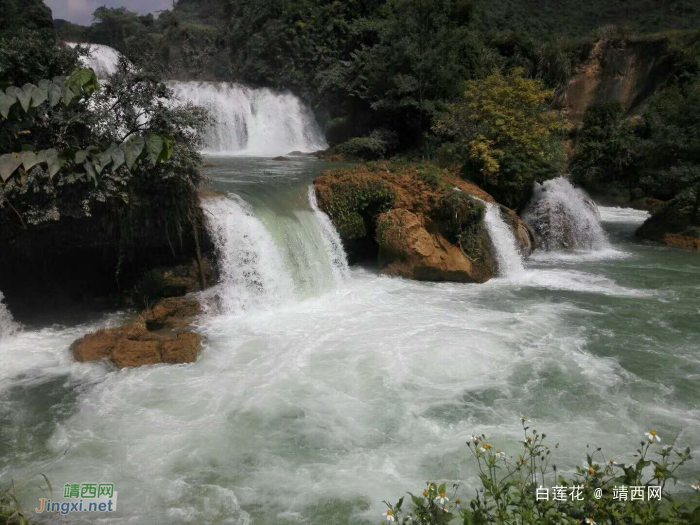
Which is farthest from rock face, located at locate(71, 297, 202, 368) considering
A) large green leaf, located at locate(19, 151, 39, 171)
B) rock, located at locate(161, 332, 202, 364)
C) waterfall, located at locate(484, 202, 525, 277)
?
waterfall, located at locate(484, 202, 525, 277)

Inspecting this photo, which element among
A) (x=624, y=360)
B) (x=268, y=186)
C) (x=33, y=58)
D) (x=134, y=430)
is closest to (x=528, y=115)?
(x=268, y=186)

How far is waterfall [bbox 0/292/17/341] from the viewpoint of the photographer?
838 centimetres

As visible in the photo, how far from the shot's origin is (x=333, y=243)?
12000 millimetres

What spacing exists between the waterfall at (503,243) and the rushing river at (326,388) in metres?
0.90

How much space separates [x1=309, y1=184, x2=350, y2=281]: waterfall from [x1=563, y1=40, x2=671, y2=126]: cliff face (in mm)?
16205

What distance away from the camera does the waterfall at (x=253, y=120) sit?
75.4 feet

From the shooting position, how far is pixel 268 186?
12.4 metres

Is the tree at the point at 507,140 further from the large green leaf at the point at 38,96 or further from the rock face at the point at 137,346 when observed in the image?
the large green leaf at the point at 38,96

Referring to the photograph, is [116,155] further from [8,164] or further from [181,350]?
[181,350]

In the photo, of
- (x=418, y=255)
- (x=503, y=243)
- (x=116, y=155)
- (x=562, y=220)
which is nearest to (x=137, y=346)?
(x=116, y=155)

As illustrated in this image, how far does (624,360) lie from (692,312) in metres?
3.24

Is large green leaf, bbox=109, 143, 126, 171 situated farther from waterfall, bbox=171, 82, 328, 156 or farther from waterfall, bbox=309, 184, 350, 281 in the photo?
waterfall, bbox=171, 82, 328, 156

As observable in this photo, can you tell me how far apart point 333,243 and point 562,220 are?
745 centimetres

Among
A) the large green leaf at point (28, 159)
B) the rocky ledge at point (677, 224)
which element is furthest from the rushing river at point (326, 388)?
the rocky ledge at point (677, 224)
